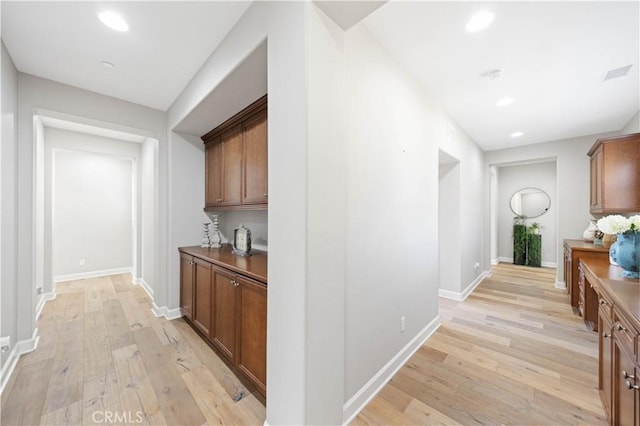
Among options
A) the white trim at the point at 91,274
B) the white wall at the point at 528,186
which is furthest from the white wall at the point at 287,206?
the white wall at the point at 528,186

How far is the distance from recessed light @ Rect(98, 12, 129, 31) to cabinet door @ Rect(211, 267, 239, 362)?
1.97 meters

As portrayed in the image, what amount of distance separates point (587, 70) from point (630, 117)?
214 centimetres

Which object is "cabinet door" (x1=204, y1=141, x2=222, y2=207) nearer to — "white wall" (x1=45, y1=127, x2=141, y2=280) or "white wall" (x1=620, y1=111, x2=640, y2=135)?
"white wall" (x1=45, y1=127, x2=141, y2=280)

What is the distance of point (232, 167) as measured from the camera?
2.75 m

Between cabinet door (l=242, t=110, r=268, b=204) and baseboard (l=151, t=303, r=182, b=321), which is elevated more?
cabinet door (l=242, t=110, r=268, b=204)

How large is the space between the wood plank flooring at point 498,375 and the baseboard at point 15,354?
2.70 meters

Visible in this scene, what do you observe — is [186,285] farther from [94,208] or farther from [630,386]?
[94,208]

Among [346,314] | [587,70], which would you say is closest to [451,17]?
[587,70]

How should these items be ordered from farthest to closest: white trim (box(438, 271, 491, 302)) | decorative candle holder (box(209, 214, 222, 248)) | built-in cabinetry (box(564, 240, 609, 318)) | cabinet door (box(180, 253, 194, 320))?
white trim (box(438, 271, 491, 302)), decorative candle holder (box(209, 214, 222, 248)), built-in cabinetry (box(564, 240, 609, 318)), cabinet door (box(180, 253, 194, 320))

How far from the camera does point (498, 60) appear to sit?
2111 millimetres

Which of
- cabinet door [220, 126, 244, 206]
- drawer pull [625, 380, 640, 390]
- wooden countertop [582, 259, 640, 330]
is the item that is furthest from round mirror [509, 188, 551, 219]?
cabinet door [220, 126, 244, 206]

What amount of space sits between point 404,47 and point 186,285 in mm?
3312

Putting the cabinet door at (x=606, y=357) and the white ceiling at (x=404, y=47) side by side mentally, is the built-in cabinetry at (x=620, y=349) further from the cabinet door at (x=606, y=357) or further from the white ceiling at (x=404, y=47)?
the white ceiling at (x=404, y=47)

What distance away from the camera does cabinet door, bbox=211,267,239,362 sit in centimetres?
194
